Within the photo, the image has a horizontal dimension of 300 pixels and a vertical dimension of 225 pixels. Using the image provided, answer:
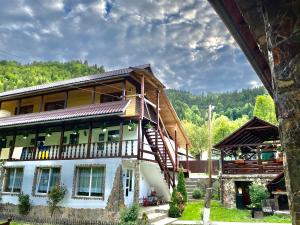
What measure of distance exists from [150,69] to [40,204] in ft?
37.6

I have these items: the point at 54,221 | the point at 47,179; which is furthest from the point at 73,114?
the point at 54,221

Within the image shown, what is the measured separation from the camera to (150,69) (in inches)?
731

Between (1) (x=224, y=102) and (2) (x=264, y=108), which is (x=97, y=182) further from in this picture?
(1) (x=224, y=102)

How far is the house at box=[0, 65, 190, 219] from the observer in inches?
605

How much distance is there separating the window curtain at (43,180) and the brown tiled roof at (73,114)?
11.2 ft

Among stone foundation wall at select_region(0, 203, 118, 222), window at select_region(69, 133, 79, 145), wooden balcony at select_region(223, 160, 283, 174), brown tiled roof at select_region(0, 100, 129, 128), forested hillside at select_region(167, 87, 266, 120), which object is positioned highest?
forested hillside at select_region(167, 87, 266, 120)

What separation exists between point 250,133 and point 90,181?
11865mm

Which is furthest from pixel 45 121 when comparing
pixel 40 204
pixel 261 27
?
pixel 261 27

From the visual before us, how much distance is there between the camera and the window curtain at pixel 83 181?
15.8m

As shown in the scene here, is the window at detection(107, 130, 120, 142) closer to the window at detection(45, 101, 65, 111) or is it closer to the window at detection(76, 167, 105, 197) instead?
the window at detection(76, 167, 105, 197)

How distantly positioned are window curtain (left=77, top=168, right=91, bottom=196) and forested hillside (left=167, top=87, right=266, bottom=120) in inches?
2504

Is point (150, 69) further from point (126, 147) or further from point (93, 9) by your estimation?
point (93, 9)

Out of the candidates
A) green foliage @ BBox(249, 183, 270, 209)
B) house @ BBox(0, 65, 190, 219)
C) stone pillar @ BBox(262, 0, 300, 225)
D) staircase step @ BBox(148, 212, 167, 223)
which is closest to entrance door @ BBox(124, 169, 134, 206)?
house @ BBox(0, 65, 190, 219)

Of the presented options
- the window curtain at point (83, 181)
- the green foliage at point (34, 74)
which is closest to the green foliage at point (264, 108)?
the window curtain at point (83, 181)
